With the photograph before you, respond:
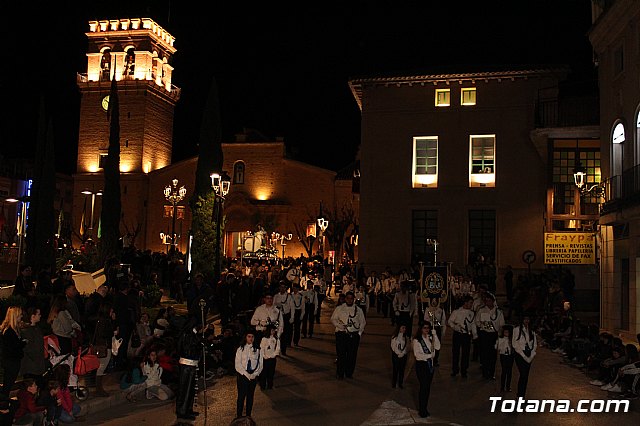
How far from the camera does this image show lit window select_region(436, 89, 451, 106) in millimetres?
34656

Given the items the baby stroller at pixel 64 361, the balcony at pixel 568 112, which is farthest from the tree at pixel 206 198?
the balcony at pixel 568 112

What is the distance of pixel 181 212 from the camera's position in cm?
5228

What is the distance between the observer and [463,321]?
14453 mm

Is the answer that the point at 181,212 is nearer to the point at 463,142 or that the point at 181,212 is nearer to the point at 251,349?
the point at 463,142

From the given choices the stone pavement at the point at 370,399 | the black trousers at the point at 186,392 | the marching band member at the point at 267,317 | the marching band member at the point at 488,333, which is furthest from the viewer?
the marching band member at the point at 488,333

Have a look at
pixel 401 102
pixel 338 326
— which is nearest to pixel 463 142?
pixel 401 102

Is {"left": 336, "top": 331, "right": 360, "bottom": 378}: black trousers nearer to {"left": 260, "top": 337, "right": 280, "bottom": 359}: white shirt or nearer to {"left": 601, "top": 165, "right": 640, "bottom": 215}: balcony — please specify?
{"left": 260, "top": 337, "right": 280, "bottom": 359}: white shirt

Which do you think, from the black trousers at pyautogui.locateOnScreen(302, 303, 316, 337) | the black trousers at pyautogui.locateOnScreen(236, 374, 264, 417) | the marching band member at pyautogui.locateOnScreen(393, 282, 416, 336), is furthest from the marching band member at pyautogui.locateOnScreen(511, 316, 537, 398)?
the black trousers at pyautogui.locateOnScreen(302, 303, 316, 337)

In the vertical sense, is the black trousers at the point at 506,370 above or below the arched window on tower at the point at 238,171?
below

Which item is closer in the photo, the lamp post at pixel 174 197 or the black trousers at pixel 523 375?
the black trousers at pixel 523 375

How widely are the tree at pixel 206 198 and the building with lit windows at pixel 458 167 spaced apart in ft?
25.1

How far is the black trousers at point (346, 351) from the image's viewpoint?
13828 mm

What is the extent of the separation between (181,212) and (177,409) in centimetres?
4279

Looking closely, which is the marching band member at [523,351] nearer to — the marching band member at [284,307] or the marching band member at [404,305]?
the marching band member at [404,305]
